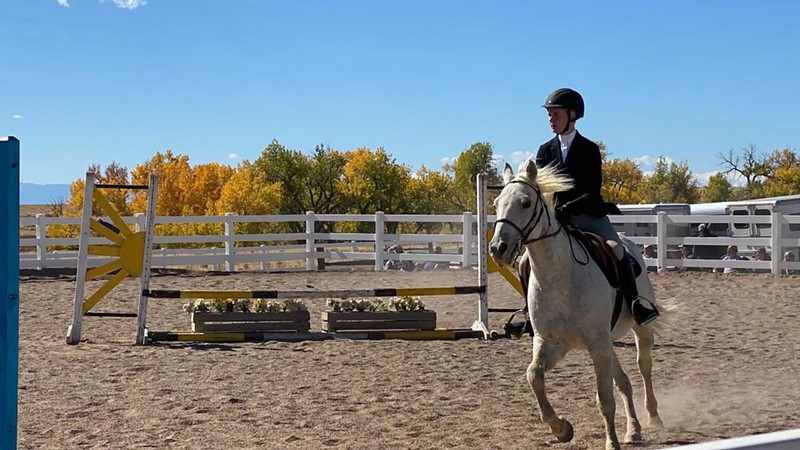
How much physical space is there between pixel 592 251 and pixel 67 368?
576 cm

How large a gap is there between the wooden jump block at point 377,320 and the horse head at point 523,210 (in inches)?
219

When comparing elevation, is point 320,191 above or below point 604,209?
above

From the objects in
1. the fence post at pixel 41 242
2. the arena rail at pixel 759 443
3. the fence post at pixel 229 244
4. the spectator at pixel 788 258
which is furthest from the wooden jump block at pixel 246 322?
the spectator at pixel 788 258

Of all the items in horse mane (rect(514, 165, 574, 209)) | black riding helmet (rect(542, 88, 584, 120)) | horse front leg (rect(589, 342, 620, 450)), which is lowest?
horse front leg (rect(589, 342, 620, 450))

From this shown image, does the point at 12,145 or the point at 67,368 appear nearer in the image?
the point at 12,145

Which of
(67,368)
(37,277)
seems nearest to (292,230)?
(37,277)

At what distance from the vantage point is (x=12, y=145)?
3.81m

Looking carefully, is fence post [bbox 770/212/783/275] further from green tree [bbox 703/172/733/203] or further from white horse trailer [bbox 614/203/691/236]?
green tree [bbox 703/172/733/203]

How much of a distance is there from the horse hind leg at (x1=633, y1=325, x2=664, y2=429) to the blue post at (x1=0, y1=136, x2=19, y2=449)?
4419mm

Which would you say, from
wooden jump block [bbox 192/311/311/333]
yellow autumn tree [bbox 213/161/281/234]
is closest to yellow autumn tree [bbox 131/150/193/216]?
yellow autumn tree [bbox 213/161/281/234]

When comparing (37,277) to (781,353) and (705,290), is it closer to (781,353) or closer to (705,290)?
(705,290)

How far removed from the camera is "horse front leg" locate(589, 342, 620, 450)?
18.4 ft

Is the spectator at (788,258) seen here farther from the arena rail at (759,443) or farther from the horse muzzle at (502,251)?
the arena rail at (759,443)

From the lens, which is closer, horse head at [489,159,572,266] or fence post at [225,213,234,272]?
horse head at [489,159,572,266]
